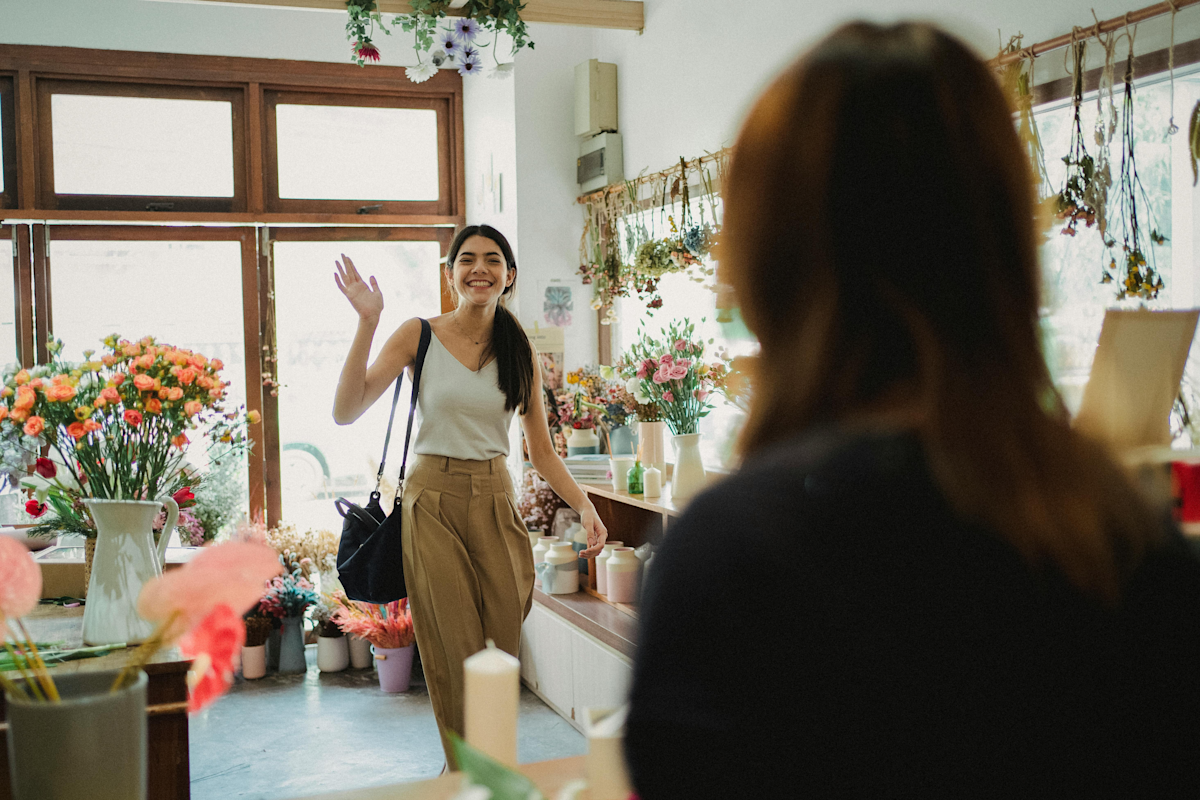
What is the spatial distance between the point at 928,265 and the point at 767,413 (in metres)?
0.14

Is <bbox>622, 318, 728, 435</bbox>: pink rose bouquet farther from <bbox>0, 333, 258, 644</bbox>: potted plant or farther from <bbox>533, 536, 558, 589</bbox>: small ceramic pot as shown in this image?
<bbox>0, 333, 258, 644</bbox>: potted plant

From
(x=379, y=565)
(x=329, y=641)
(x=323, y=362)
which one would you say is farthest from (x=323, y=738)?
(x=323, y=362)

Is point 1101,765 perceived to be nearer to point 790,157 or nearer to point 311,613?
point 790,157

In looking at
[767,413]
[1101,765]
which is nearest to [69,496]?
[767,413]

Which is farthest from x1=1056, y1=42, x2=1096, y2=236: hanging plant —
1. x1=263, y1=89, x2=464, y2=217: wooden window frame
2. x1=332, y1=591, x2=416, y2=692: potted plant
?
x1=263, y1=89, x2=464, y2=217: wooden window frame

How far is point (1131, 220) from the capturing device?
2152 mm

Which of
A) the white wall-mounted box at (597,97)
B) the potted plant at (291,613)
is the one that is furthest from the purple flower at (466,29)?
the potted plant at (291,613)

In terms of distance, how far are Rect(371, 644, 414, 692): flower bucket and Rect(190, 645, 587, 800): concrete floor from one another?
0.19 ft

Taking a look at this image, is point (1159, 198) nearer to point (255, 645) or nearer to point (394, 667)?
point (394, 667)

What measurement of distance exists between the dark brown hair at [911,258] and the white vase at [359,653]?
4.29 metres

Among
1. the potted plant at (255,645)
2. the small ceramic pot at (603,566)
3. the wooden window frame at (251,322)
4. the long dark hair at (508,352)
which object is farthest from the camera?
the wooden window frame at (251,322)

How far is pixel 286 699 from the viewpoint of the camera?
13.8 ft

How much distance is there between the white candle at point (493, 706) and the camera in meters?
0.90

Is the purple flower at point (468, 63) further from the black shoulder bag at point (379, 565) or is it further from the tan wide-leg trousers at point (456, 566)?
the tan wide-leg trousers at point (456, 566)
